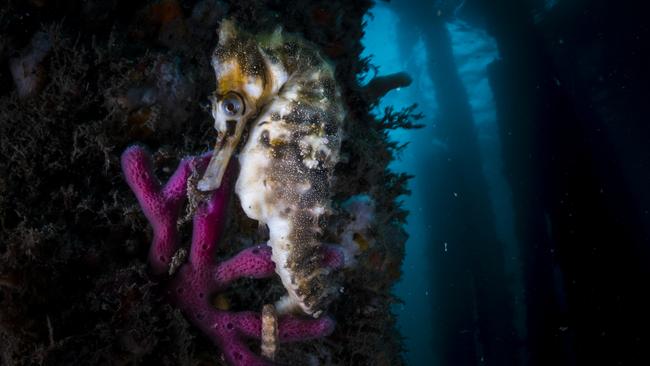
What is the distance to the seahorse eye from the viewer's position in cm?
189

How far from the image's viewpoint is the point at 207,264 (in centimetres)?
248

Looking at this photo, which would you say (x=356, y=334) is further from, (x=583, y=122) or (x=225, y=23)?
(x=583, y=122)

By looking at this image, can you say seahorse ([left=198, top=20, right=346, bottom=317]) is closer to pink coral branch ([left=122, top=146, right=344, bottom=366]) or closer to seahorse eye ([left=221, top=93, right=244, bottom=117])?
seahorse eye ([left=221, top=93, right=244, bottom=117])

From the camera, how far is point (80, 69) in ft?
8.18

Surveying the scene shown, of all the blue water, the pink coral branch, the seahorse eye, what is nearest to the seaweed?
the pink coral branch

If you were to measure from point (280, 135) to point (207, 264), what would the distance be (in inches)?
42.5

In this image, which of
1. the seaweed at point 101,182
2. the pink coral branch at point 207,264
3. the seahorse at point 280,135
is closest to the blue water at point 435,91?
the seaweed at point 101,182

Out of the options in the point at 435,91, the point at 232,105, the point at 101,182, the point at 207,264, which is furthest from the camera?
the point at 435,91

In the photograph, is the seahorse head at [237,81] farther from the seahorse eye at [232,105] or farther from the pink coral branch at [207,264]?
the pink coral branch at [207,264]

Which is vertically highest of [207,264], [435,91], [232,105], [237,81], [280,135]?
[435,91]

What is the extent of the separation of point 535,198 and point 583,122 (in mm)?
4216

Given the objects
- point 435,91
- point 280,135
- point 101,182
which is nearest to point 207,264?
point 101,182

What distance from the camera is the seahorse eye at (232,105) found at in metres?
1.89

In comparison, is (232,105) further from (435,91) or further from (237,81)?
(435,91)
